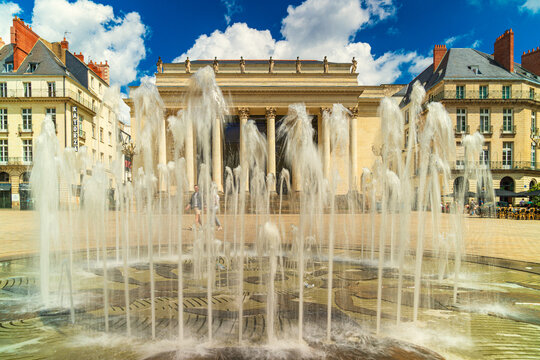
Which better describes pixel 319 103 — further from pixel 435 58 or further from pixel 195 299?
pixel 195 299

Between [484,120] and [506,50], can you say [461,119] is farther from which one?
[506,50]

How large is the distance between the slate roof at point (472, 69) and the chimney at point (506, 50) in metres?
0.56

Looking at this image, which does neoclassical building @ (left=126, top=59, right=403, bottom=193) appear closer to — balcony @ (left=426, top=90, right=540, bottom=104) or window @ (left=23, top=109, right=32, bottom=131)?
balcony @ (left=426, top=90, right=540, bottom=104)

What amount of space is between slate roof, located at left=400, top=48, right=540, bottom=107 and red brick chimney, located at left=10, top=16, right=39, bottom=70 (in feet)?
183

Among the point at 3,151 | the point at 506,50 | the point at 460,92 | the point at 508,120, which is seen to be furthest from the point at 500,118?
the point at 3,151

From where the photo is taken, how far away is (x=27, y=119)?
40500mm

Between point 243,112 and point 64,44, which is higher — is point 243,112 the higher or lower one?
the lower one

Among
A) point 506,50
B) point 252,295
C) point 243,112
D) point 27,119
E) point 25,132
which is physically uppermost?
point 506,50

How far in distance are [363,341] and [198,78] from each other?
12.7 feet

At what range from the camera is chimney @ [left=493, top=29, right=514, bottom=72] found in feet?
142

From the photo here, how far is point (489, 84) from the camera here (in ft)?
138

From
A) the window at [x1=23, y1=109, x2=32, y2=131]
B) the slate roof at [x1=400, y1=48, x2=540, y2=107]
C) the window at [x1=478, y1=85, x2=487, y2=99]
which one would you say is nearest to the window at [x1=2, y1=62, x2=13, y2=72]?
the window at [x1=23, y1=109, x2=32, y2=131]

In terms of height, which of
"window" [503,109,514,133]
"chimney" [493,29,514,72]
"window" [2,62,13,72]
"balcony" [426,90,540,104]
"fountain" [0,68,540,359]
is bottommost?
"fountain" [0,68,540,359]

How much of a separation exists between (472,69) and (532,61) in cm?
1252
